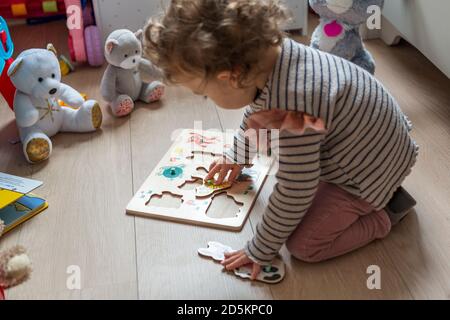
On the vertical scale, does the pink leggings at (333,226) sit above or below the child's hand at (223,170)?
above

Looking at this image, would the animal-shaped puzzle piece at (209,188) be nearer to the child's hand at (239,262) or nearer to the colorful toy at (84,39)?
the child's hand at (239,262)

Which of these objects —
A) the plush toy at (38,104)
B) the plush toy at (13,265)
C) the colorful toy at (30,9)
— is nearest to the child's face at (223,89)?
the plush toy at (13,265)

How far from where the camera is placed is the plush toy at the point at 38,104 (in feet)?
3.70

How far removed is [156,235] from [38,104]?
0.45m

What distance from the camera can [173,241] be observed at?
919mm

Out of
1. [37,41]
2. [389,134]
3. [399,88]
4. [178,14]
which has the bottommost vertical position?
[37,41]

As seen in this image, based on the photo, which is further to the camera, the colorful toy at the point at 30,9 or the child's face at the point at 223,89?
the colorful toy at the point at 30,9

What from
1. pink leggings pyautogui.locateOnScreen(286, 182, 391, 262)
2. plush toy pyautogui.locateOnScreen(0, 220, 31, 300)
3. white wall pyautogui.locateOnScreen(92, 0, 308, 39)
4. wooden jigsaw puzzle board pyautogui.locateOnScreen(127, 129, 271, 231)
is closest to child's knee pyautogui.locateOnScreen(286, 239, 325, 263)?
pink leggings pyautogui.locateOnScreen(286, 182, 391, 262)

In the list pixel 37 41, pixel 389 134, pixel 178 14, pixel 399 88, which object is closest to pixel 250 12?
pixel 178 14

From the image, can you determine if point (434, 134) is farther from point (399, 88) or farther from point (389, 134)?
point (389, 134)

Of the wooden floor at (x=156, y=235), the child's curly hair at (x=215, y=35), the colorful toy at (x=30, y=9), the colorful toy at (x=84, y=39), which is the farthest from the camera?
the colorful toy at (x=30, y=9)

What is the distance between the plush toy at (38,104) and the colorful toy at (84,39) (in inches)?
13.2

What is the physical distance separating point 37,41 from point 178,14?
123 centimetres

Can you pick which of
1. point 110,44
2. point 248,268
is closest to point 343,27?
point 110,44
